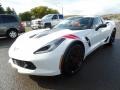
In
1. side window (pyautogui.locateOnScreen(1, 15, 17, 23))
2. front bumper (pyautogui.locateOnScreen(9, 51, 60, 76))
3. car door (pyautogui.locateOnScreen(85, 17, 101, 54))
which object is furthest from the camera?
side window (pyautogui.locateOnScreen(1, 15, 17, 23))

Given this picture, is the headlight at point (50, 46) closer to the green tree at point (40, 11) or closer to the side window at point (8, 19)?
the side window at point (8, 19)

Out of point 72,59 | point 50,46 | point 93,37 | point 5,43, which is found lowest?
point 5,43

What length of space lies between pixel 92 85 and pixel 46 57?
1.08 metres

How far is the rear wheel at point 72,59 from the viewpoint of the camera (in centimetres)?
362

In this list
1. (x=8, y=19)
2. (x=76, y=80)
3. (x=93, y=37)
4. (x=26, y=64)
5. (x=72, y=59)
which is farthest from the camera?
(x=8, y=19)

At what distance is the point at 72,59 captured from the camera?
12.7ft

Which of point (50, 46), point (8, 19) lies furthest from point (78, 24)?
point (8, 19)

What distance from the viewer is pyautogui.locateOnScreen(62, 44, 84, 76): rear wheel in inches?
143

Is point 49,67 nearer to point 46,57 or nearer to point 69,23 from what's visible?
point 46,57

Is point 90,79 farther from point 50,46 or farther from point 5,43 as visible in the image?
point 5,43

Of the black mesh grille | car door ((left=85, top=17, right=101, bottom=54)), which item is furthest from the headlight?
car door ((left=85, top=17, right=101, bottom=54))

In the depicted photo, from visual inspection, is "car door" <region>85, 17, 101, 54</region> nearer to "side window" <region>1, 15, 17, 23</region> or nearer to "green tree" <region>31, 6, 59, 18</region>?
"side window" <region>1, 15, 17, 23</region>

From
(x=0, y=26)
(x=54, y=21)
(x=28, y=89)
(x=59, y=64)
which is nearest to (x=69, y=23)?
(x=59, y=64)

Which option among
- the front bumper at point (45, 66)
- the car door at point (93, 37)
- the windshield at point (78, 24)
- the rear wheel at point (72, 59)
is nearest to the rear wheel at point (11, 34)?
the windshield at point (78, 24)
